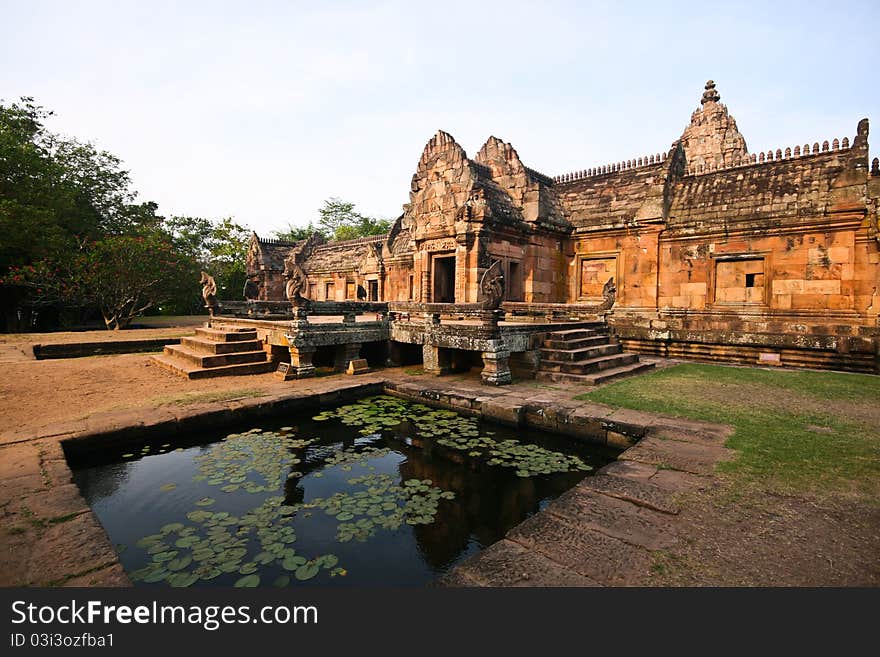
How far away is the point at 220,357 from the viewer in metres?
8.80

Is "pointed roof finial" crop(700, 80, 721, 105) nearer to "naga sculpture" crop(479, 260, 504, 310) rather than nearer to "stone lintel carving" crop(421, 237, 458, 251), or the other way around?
"stone lintel carving" crop(421, 237, 458, 251)

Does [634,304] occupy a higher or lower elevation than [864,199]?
lower

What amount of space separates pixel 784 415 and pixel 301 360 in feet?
26.3

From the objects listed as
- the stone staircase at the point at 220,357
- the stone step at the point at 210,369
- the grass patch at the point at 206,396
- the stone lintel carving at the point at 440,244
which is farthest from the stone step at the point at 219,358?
the stone lintel carving at the point at 440,244

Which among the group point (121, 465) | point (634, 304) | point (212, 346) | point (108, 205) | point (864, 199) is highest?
point (108, 205)

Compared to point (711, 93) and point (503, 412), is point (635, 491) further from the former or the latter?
point (711, 93)

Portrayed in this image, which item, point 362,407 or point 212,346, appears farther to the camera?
point 212,346

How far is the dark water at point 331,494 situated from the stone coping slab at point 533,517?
0.30 m

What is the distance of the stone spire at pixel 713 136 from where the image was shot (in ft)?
60.2

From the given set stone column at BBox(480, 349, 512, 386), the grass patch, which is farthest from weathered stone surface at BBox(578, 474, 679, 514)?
the grass patch

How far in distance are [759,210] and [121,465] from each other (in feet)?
50.6

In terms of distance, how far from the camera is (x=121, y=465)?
469 cm

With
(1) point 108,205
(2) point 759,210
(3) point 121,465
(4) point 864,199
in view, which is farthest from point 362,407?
(1) point 108,205

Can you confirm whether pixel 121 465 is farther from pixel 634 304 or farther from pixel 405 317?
pixel 634 304
